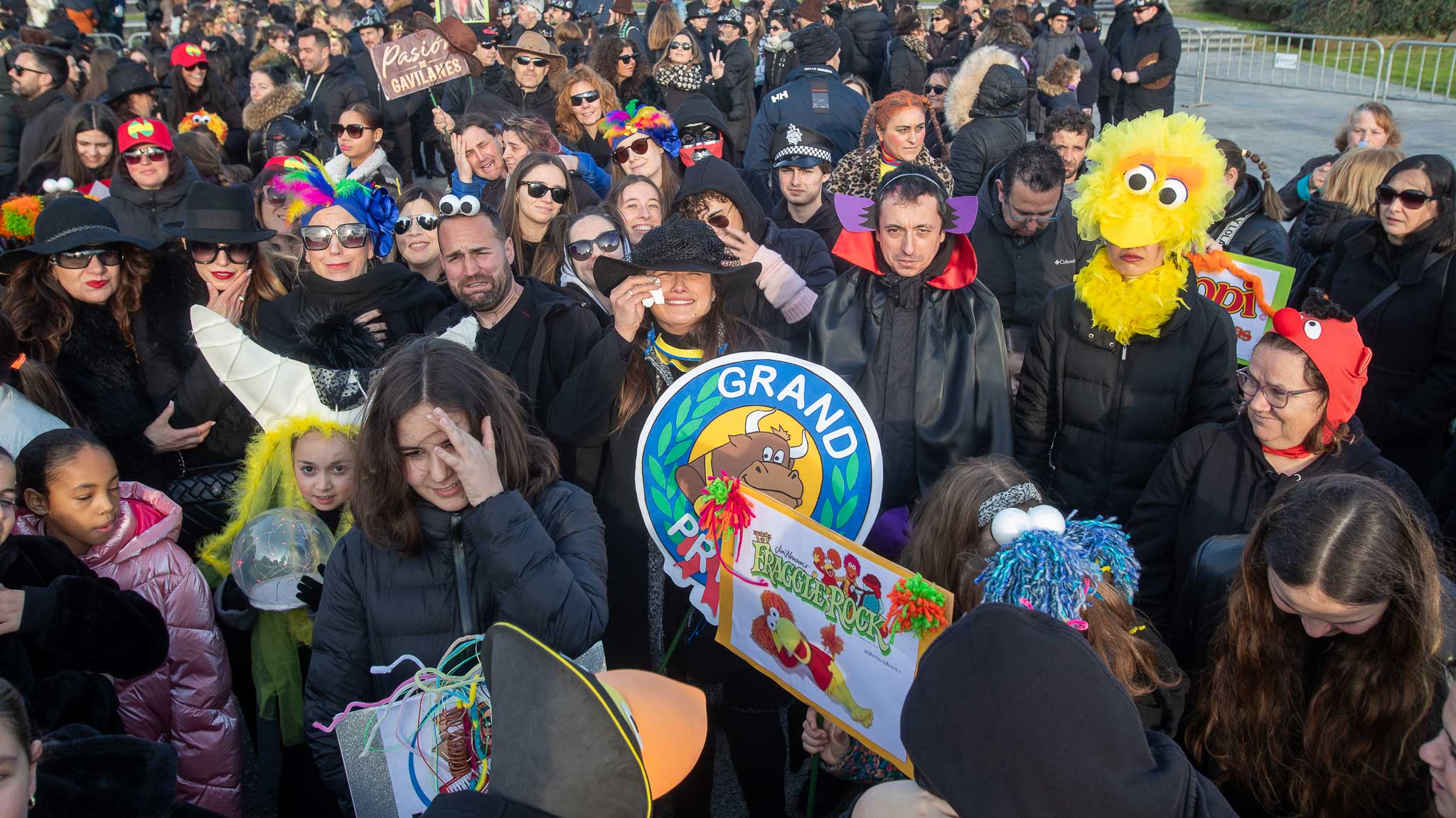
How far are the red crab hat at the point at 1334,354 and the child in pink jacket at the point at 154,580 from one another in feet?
11.4

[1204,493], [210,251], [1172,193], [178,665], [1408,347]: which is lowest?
[178,665]

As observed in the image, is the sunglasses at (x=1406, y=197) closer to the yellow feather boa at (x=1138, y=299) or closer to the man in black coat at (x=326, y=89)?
the yellow feather boa at (x=1138, y=299)

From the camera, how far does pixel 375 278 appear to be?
14.3 feet

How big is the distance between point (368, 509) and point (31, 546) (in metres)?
1.02

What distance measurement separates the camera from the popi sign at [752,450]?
3.23 meters

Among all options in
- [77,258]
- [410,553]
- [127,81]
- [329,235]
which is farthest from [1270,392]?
[127,81]

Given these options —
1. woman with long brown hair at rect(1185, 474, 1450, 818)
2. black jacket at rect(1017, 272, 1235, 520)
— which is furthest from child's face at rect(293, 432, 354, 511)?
woman with long brown hair at rect(1185, 474, 1450, 818)

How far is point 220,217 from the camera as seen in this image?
14.9 feet

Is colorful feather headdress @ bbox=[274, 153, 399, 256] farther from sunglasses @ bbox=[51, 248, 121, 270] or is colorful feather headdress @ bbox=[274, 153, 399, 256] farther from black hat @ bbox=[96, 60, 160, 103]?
black hat @ bbox=[96, 60, 160, 103]

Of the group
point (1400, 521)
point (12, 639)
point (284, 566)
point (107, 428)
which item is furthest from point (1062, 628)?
point (107, 428)

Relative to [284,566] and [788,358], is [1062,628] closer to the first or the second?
[788,358]

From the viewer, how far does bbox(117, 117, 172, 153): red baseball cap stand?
596 cm

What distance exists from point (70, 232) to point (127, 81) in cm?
610

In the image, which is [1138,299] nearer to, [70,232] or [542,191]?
[542,191]
